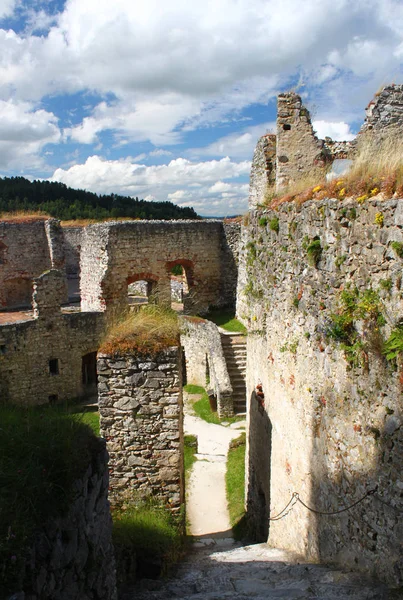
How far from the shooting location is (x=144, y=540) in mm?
5812

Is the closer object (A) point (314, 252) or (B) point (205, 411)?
(A) point (314, 252)

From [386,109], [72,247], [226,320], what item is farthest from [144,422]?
[72,247]

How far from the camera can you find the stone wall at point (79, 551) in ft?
9.12

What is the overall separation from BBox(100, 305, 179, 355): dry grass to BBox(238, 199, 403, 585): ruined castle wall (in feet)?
4.84

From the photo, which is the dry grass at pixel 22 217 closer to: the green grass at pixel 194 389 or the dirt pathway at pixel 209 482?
the green grass at pixel 194 389

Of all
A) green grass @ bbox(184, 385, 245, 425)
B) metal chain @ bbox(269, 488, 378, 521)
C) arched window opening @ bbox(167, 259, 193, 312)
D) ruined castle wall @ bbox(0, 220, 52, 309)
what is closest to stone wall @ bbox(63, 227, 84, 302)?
ruined castle wall @ bbox(0, 220, 52, 309)

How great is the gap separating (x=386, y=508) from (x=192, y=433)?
981 centimetres

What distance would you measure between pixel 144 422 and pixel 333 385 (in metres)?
3.44

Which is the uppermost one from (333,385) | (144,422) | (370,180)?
(370,180)

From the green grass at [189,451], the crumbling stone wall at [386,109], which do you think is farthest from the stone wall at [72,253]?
the crumbling stone wall at [386,109]

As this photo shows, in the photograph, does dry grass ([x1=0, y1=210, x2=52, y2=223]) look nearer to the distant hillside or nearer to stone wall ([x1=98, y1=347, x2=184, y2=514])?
the distant hillside

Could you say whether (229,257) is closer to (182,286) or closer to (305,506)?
(182,286)

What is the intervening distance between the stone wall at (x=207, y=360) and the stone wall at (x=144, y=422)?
6.50 meters

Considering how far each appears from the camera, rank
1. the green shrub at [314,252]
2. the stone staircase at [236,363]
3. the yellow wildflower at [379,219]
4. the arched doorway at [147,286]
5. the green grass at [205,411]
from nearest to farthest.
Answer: the yellow wildflower at [379,219]
the green shrub at [314,252]
the green grass at [205,411]
the stone staircase at [236,363]
the arched doorway at [147,286]
